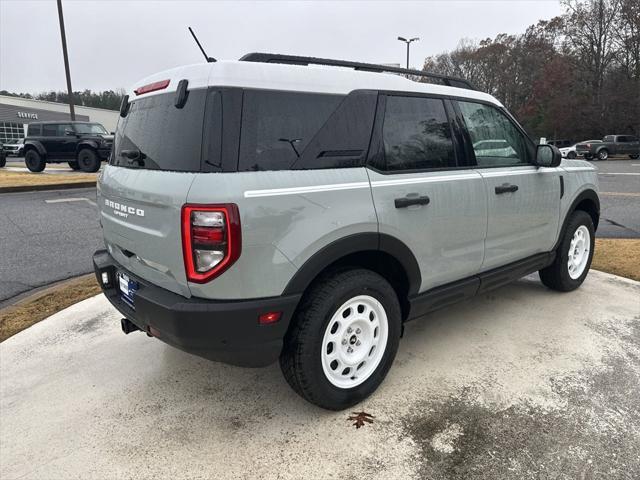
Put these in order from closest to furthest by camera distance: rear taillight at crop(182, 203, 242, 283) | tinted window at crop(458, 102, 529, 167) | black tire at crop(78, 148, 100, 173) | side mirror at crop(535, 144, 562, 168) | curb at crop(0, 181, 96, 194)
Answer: rear taillight at crop(182, 203, 242, 283) → tinted window at crop(458, 102, 529, 167) → side mirror at crop(535, 144, 562, 168) → curb at crop(0, 181, 96, 194) → black tire at crop(78, 148, 100, 173)

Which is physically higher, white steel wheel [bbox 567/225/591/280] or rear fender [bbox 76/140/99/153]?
rear fender [bbox 76/140/99/153]

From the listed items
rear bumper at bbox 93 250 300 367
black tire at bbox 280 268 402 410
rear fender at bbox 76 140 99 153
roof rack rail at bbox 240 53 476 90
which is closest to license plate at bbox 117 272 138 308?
rear bumper at bbox 93 250 300 367

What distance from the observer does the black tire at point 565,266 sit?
4.16 metres

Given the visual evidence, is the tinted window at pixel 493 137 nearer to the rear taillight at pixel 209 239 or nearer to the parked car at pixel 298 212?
the parked car at pixel 298 212

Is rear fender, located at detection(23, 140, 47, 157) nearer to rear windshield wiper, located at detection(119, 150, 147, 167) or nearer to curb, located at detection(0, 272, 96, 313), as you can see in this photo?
curb, located at detection(0, 272, 96, 313)

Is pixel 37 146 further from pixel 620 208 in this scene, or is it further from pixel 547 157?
pixel 620 208

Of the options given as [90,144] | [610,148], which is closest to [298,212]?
[90,144]

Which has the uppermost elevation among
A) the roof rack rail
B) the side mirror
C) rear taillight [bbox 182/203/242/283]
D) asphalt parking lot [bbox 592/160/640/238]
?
the roof rack rail

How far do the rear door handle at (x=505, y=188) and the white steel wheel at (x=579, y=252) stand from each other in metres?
1.30

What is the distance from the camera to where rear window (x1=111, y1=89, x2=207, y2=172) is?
86.4 inches

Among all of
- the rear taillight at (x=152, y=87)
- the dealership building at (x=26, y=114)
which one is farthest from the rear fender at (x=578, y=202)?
the dealership building at (x=26, y=114)

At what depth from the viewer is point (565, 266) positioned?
423 cm

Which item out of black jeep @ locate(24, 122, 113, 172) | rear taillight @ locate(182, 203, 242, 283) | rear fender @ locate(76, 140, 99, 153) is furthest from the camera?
black jeep @ locate(24, 122, 113, 172)

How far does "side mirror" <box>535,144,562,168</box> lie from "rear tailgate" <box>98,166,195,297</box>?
2.82m
